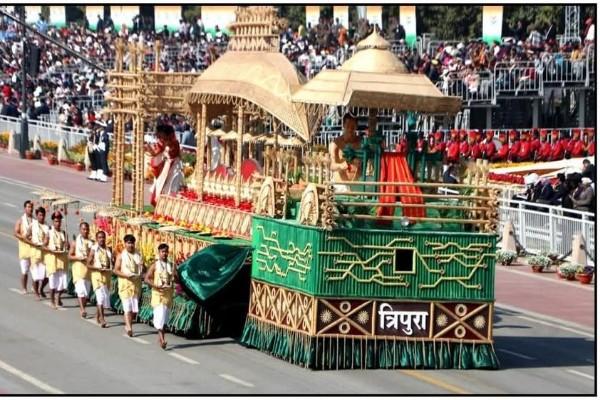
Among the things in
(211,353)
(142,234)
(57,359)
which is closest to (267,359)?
(211,353)

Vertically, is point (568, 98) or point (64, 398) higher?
point (568, 98)

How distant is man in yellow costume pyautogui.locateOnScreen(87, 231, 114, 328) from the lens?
87.0 feet

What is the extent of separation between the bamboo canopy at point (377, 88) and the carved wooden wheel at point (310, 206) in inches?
47.7

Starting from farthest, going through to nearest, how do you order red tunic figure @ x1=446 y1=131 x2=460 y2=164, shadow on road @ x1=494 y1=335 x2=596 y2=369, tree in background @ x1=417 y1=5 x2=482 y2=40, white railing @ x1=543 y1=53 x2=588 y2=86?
1. tree in background @ x1=417 y1=5 x2=482 y2=40
2. white railing @ x1=543 y1=53 x2=588 y2=86
3. red tunic figure @ x1=446 y1=131 x2=460 y2=164
4. shadow on road @ x1=494 y1=335 x2=596 y2=369

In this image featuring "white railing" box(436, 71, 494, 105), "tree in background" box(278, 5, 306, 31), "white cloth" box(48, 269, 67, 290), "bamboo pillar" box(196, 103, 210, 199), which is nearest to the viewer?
"bamboo pillar" box(196, 103, 210, 199)

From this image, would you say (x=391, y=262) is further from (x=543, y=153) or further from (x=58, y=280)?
(x=543, y=153)

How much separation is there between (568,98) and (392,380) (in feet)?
128

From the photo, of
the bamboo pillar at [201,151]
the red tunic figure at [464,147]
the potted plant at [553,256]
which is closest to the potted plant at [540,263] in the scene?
the potted plant at [553,256]

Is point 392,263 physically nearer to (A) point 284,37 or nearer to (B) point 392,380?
(B) point 392,380

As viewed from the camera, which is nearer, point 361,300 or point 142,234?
point 361,300

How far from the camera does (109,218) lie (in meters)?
29.7

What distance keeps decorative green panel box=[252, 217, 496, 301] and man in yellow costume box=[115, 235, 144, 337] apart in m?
3.01

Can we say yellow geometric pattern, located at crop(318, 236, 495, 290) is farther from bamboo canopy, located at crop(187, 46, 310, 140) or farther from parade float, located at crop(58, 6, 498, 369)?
bamboo canopy, located at crop(187, 46, 310, 140)

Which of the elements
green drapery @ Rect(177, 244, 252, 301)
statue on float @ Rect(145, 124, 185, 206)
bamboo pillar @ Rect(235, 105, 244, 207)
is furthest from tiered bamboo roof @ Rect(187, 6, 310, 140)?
green drapery @ Rect(177, 244, 252, 301)
